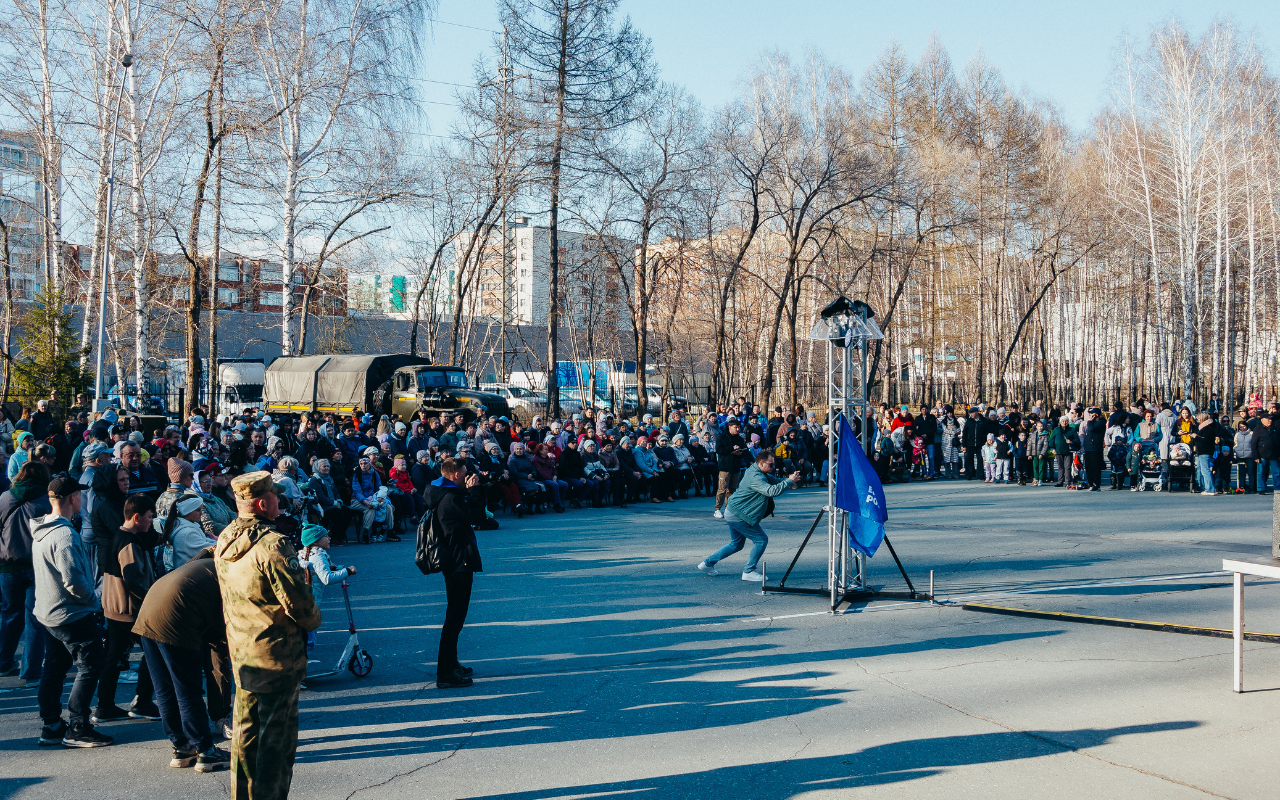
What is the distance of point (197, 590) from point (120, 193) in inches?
1118

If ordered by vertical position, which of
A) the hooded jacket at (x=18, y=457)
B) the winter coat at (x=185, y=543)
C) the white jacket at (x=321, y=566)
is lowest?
the white jacket at (x=321, y=566)

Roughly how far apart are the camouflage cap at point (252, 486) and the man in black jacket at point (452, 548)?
2.53 m

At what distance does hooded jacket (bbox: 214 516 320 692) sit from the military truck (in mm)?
24622

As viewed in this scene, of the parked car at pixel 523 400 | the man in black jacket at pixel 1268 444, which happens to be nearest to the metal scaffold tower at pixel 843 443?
the man in black jacket at pixel 1268 444

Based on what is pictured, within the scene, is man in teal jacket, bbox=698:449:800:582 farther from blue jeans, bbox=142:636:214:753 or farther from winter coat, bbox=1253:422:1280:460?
winter coat, bbox=1253:422:1280:460

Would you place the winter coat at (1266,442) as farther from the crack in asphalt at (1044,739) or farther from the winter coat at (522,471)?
the crack in asphalt at (1044,739)

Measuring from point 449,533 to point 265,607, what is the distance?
2826 mm

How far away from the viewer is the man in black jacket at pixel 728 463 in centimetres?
1594

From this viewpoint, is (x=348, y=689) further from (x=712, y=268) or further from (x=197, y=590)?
(x=712, y=268)

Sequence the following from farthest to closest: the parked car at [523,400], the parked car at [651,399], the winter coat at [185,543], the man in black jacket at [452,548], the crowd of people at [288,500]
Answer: the parked car at [651,399] < the parked car at [523,400] < the man in black jacket at [452,548] < the winter coat at [185,543] < the crowd of people at [288,500]

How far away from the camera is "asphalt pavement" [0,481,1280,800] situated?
5059mm

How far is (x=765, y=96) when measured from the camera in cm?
4025

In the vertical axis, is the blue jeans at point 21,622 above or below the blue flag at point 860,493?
below

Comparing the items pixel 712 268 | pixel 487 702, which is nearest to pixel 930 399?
pixel 712 268
